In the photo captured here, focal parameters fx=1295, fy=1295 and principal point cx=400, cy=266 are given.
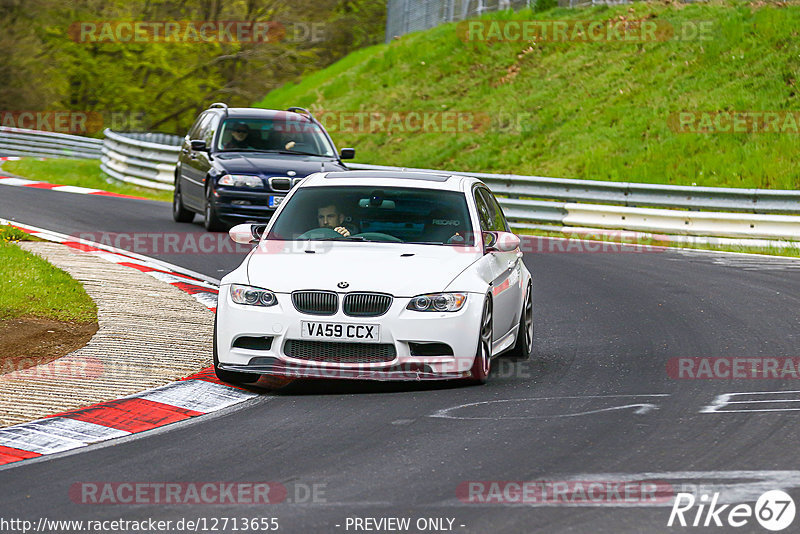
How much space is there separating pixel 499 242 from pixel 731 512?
163 inches

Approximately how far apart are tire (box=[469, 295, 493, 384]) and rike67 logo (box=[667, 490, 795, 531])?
2.98m

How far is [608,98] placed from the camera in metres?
31.6

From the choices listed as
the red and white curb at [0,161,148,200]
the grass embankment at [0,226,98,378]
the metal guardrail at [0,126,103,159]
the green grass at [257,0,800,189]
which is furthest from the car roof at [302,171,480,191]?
the metal guardrail at [0,126,103,159]

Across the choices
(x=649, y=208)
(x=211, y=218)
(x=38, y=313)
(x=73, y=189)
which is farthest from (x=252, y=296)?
(x=73, y=189)

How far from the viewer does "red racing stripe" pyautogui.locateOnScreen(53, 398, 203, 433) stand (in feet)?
25.2

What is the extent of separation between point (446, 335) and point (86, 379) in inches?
97.3

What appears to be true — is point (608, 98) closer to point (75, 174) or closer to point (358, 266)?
point (75, 174)

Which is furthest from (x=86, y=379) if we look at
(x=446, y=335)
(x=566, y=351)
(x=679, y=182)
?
(x=679, y=182)

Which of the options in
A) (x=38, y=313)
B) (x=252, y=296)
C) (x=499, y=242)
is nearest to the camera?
(x=252, y=296)

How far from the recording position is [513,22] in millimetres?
38188

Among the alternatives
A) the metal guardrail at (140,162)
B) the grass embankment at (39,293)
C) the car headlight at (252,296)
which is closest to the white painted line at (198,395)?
the car headlight at (252,296)

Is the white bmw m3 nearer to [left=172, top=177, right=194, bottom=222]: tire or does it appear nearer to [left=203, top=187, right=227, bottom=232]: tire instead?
[left=203, top=187, right=227, bottom=232]: tire

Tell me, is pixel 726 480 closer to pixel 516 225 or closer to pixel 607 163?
pixel 516 225

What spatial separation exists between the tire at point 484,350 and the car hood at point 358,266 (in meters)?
0.34
